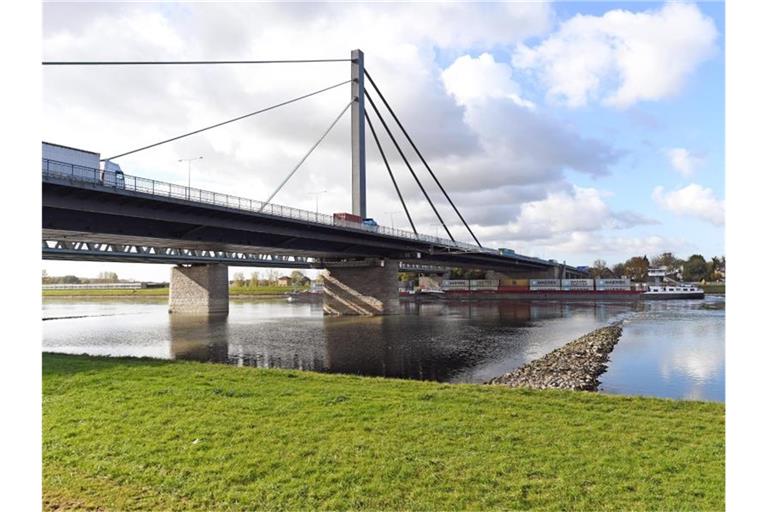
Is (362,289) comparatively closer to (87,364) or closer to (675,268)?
(87,364)

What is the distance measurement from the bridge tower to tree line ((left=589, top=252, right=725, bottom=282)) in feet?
340

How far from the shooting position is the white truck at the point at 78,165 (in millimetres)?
24323

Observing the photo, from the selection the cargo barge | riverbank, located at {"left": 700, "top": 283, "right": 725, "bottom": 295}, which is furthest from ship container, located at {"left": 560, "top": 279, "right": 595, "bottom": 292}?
riverbank, located at {"left": 700, "top": 283, "right": 725, "bottom": 295}

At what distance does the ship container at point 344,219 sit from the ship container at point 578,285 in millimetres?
69089

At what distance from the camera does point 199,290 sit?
215 feet

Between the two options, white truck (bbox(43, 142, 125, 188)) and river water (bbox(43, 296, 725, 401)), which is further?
white truck (bbox(43, 142, 125, 188))

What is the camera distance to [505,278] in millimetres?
123438

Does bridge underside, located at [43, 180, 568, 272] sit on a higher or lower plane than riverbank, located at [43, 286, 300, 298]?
higher

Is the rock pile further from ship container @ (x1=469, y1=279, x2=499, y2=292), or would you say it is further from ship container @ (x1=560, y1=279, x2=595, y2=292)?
ship container @ (x1=469, y1=279, x2=499, y2=292)

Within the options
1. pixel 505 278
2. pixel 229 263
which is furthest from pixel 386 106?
pixel 505 278

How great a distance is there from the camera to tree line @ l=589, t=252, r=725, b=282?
127750mm

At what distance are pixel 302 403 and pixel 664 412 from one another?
7.50m

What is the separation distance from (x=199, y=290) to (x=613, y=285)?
82.0 m
